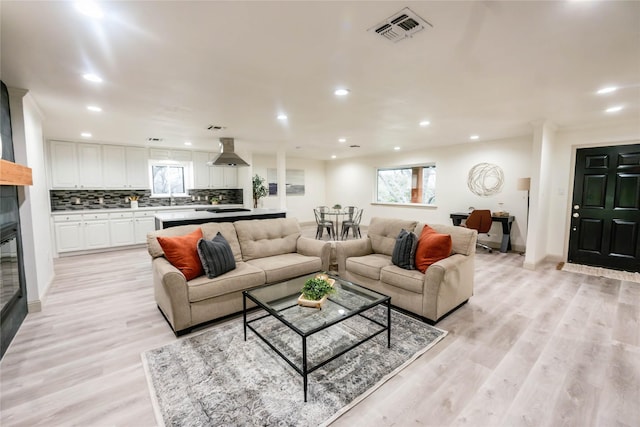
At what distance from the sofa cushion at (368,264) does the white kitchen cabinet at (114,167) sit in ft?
18.5

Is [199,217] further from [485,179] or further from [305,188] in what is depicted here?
[485,179]

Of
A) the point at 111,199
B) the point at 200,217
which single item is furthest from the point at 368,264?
the point at 111,199

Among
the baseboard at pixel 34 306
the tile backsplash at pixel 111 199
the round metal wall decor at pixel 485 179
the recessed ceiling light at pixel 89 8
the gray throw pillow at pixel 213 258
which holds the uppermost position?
the recessed ceiling light at pixel 89 8

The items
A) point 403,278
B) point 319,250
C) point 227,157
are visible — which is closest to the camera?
point 403,278

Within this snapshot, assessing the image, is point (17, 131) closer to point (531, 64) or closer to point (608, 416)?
point (531, 64)

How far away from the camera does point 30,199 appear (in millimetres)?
3074

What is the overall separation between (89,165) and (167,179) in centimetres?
155

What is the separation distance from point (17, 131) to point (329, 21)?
348cm

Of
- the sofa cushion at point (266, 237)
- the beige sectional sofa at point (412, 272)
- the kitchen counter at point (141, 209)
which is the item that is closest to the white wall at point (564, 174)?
the beige sectional sofa at point (412, 272)

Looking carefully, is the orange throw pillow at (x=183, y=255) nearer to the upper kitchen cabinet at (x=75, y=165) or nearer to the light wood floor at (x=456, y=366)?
the light wood floor at (x=456, y=366)

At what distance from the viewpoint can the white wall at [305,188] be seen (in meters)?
8.48

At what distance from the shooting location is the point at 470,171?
20.9 feet

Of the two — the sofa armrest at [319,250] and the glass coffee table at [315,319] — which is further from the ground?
the sofa armrest at [319,250]

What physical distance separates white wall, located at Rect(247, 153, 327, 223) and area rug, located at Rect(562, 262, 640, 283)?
6540mm
